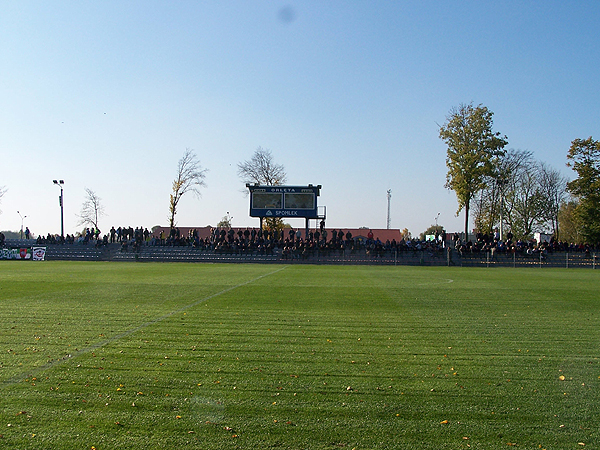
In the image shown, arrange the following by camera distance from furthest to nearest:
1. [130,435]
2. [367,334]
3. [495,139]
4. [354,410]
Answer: [495,139], [367,334], [354,410], [130,435]

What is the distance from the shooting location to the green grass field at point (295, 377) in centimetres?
422

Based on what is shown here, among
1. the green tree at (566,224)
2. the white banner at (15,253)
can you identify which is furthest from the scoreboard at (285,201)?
the green tree at (566,224)

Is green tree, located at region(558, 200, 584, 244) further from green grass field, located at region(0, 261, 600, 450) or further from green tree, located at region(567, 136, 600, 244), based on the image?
green grass field, located at region(0, 261, 600, 450)

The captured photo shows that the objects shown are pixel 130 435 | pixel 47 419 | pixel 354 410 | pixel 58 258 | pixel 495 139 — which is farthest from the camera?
pixel 495 139

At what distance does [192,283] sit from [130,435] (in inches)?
528

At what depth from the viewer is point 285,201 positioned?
46.1 metres

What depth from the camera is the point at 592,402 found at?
5074 mm

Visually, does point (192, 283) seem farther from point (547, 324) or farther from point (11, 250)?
point (11, 250)

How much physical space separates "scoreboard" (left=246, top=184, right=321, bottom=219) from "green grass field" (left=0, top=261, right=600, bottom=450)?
113 ft

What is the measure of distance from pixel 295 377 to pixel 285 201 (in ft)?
133

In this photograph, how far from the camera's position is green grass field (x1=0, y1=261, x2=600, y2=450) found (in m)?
4.22

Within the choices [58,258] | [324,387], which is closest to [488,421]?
[324,387]

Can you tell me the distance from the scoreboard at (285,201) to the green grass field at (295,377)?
113 ft

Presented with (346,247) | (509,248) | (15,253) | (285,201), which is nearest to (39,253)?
(15,253)
